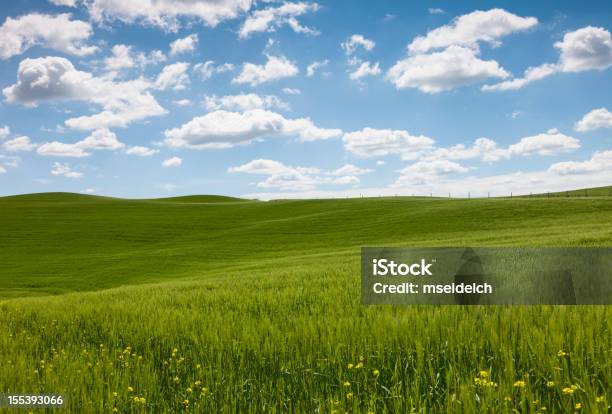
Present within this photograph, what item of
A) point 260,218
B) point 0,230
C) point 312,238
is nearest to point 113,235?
point 0,230

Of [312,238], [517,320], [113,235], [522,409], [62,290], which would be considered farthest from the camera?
[113,235]

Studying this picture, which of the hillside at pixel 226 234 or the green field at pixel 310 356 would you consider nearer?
the green field at pixel 310 356

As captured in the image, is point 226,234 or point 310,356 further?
point 226,234

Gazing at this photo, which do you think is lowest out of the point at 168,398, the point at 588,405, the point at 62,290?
the point at 62,290

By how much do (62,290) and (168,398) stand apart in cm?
3408

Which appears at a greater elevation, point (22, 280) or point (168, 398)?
point (168, 398)

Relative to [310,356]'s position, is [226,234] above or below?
below

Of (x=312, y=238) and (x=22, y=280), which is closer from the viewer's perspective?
(x=22, y=280)

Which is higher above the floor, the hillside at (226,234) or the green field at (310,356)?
the green field at (310,356)

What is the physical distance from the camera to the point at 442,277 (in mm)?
6648

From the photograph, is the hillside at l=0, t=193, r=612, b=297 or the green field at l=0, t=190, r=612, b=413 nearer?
the green field at l=0, t=190, r=612, b=413

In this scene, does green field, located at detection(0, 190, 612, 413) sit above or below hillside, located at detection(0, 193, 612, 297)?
above

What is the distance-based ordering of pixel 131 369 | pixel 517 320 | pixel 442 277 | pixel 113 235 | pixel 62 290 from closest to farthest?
pixel 517 320 → pixel 131 369 → pixel 442 277 → pixel 62 290 → pixel 113 235

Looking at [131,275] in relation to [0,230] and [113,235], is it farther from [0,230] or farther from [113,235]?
[0,230]
